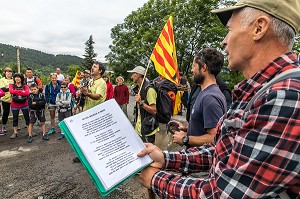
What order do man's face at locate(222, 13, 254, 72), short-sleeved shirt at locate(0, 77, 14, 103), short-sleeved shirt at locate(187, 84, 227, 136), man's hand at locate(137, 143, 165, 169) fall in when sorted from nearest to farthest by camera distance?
man's face at locate(222, 13, 254, 72), man's hand at locate(137, 143, 165, 169), short-sleeved shirt at locate(187, 84, 227, 136), short-sleeved shirt at locate(0, 77, 14, 103)

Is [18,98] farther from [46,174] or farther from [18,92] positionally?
[46,174]

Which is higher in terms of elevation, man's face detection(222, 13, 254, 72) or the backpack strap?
man's face detection(222, 13, 254, 72)

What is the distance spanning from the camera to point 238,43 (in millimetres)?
1047

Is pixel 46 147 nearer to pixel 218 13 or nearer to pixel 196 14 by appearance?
pixel 218 13

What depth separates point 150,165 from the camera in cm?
126

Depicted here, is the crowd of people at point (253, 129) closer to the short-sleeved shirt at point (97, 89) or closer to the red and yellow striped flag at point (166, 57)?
Result: the red and yellow striped flag at point (166, 57)

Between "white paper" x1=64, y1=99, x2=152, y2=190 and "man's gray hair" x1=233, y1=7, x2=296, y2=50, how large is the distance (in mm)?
840

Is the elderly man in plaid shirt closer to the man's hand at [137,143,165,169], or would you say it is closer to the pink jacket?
the man's hand at [137,143,165,169]

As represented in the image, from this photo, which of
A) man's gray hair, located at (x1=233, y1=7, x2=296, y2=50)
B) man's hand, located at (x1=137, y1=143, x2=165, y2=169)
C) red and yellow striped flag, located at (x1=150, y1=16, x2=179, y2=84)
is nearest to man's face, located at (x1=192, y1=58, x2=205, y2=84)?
red and yellow striped flag, located at (x1=150, y1=16, x2=179, y2=84)

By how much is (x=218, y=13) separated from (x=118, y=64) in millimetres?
24027

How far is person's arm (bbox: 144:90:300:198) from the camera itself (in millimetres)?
732

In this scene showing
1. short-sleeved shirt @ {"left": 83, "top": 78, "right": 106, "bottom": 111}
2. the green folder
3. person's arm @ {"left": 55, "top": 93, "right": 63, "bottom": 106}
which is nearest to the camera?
the green folder

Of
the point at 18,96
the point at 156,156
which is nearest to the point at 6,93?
the point at 18,96

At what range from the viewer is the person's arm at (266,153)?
0.73 meters
